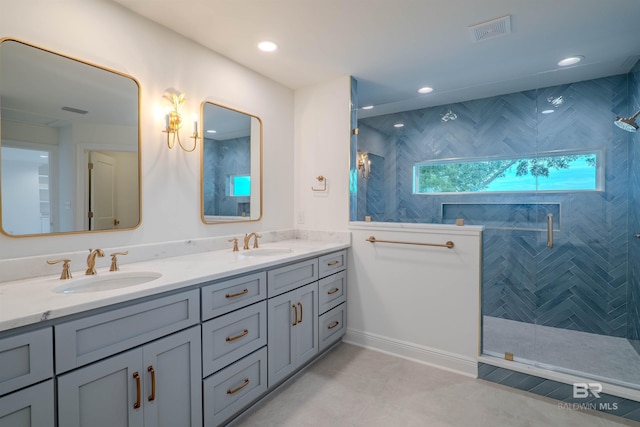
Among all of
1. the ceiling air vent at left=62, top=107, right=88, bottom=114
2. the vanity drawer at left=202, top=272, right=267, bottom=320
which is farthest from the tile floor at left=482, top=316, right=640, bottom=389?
the ceiling air vent at left=62, top=107, right=88, bottom=114

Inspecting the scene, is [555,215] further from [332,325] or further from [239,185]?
[239,185]

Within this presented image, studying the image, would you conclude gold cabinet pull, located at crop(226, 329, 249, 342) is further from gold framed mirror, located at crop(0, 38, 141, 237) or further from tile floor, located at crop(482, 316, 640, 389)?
tile floor, located at crop(482, 316, 640, 389)

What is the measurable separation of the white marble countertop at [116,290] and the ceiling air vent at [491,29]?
1.87 meters

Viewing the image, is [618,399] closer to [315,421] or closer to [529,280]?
[529,280]

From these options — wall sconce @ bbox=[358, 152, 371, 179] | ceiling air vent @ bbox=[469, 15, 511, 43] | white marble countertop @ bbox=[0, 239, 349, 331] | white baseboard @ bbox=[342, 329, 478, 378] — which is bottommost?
white baseboard @ bbox=[342, 329, 478, 378]

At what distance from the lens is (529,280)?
105 inches

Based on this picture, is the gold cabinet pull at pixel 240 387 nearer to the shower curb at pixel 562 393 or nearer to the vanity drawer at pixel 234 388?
the vanity drawer at pixel 234 388

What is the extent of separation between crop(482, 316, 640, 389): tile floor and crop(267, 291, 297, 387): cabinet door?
143 cm

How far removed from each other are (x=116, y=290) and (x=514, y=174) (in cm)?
294

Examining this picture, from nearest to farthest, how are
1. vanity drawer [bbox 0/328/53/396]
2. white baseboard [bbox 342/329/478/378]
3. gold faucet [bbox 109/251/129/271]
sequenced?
1. vanity drawer [bbox 0/328/53/396]
2. gold faucet [bbox 109/251/129/271]
3. white baseboard [bbox 342/329/478/378]

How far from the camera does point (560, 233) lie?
7.88 ft

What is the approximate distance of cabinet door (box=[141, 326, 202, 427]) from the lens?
4.15 feet

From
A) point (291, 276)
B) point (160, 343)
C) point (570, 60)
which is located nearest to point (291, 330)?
point (291, 276)

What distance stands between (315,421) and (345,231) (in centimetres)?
149
